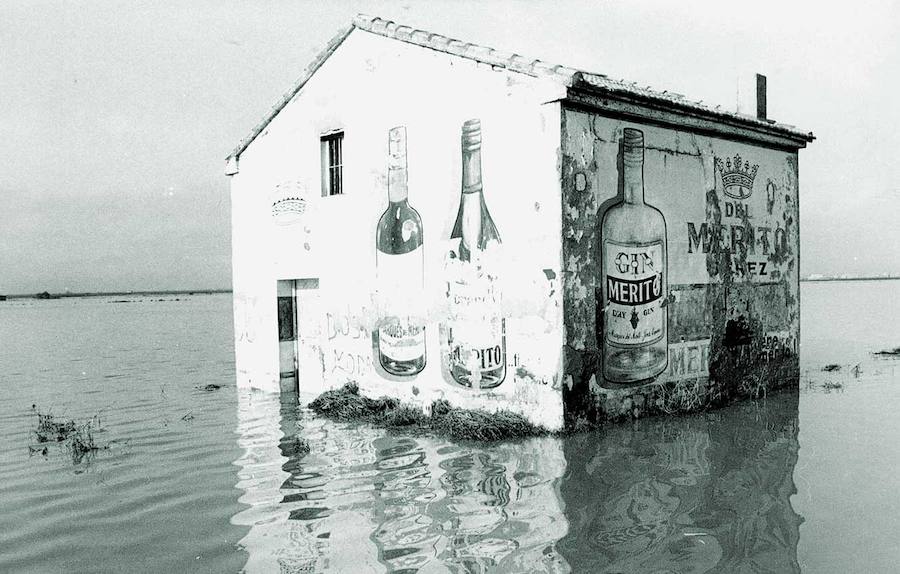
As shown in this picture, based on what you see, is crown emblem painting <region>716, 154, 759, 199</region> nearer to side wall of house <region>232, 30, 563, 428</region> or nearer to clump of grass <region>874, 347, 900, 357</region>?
side wall of house <region>232, 30, 563, 428</region>

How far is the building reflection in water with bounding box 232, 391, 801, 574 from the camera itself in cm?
568

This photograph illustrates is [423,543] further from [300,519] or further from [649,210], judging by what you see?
[649,210]

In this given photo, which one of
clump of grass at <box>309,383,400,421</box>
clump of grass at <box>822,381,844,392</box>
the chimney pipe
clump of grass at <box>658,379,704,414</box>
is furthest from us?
the chimney pipe

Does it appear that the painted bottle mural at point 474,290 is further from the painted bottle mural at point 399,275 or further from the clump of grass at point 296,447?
the clump of grass at point 296,447

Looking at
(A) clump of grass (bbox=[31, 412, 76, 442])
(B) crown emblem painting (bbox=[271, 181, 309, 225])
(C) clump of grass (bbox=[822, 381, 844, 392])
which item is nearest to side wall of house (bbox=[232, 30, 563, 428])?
(B) crown emblem painting (bbox=[271, 181, 309, 225])

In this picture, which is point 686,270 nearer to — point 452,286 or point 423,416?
point 452,286

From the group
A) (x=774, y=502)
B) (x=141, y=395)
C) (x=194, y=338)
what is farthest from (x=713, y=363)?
(x=194, y=338)

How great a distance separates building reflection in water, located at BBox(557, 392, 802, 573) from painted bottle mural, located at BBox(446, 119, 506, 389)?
5.72 feet

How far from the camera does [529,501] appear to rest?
704cm

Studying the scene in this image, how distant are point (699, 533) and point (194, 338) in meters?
30.0

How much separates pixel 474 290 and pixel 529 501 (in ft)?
13.3

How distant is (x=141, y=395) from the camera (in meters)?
15.8

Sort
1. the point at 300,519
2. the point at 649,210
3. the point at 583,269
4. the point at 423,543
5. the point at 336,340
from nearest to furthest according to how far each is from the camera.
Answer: the point at 423,543 < the point at 300,519 < the point at 583,269 < the point at 649,210 < the point at 336,340

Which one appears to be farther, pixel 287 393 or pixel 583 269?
pixel 287 393
